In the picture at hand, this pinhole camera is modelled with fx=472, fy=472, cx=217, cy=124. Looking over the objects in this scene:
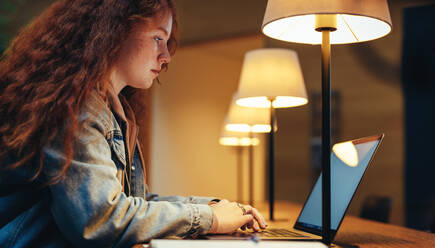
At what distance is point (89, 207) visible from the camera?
2.95ft

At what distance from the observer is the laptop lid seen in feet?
3.84

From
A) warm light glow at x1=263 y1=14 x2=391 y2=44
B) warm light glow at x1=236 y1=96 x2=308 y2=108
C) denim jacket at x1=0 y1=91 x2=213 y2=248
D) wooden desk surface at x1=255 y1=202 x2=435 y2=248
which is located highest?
warm light glow at x1=263 y1=14 x2=391 y2=44

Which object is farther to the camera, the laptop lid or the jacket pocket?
the laptop lid

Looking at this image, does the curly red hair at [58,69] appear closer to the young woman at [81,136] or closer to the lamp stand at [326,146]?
the young woman at [81,136]

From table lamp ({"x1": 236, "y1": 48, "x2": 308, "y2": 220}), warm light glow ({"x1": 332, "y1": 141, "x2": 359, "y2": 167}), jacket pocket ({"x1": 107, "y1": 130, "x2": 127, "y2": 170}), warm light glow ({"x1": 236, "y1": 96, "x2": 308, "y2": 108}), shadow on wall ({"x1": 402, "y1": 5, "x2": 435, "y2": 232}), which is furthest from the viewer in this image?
shadow on wall ({"x1": 402, "y1": 5, "x2": 435, "y2": 232})

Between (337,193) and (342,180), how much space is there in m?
0.04

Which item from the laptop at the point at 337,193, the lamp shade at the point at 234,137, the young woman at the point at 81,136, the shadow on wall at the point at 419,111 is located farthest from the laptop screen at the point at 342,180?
the shadow on wall at the point at 419,111

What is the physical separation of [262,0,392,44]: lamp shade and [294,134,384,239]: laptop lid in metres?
0.29

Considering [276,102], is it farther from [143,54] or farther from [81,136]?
[81,136]

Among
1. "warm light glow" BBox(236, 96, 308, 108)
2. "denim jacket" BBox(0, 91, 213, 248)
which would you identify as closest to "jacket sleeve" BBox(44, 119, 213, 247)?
"denim jacket" BBox(0, 91, 213, 248)

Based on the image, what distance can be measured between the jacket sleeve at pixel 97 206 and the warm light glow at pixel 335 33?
587 mm

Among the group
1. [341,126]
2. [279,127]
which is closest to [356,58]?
[341,126]

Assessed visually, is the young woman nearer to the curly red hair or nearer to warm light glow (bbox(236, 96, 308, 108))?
the curly red hair

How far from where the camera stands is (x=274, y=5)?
3.78 feet
